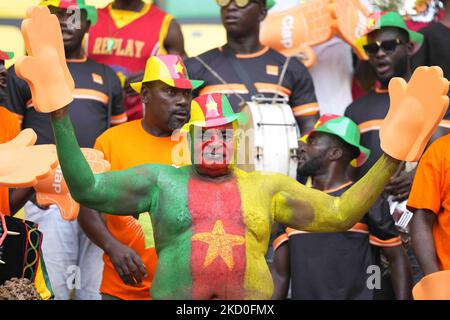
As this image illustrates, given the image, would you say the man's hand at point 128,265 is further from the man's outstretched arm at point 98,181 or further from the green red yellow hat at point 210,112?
the green red yellow hat at point 210,112

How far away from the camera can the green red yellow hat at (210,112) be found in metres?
6.34

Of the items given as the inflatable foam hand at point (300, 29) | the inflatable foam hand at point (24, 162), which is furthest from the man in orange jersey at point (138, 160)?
the inflatable foam hand at point (300, 29)

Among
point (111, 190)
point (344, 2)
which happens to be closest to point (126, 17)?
point (344, 2)

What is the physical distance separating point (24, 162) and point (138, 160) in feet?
4.54

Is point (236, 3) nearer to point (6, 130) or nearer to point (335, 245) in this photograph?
point (335, 245)

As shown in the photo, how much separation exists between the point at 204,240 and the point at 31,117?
2.72 m

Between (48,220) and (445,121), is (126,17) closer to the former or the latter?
(48,220)

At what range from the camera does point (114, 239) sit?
25.2 ft

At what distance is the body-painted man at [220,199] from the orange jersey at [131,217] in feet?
4.15

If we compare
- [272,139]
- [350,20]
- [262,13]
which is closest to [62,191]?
[272,139]

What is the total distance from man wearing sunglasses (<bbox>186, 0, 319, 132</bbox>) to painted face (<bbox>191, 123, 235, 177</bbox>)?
7.64ft

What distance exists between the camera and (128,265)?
757 cm

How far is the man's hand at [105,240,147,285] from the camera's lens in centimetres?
756

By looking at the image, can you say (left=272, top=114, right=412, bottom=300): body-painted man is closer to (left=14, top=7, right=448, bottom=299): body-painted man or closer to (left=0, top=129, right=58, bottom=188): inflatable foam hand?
(left=14, top=7, right=448, bottom=299): body-painted man
